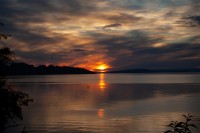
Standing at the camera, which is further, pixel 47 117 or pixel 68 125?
pixel 47 117

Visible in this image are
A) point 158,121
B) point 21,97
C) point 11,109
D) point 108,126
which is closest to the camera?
point 11,109

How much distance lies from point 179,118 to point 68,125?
1879 cm

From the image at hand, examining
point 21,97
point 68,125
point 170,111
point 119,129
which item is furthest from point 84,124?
point 21,97

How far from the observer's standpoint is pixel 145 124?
44094 mm

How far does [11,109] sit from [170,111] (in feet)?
159

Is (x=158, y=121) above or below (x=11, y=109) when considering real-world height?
below

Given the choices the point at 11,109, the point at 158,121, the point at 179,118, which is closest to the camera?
the point at 11,109

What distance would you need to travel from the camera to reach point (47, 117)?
170 ft

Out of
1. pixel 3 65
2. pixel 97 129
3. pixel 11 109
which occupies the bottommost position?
pixel 97 129

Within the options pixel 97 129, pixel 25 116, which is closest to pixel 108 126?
pixel 97 129

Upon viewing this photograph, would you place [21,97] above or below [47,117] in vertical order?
above

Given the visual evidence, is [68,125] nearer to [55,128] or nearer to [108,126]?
[55,128]

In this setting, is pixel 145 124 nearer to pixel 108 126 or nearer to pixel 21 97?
pixel 108 126

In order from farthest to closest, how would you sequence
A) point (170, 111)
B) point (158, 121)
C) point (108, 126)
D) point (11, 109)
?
point (170, 111)
point (158, 121)
point (108, 126)
point (11, 109)
